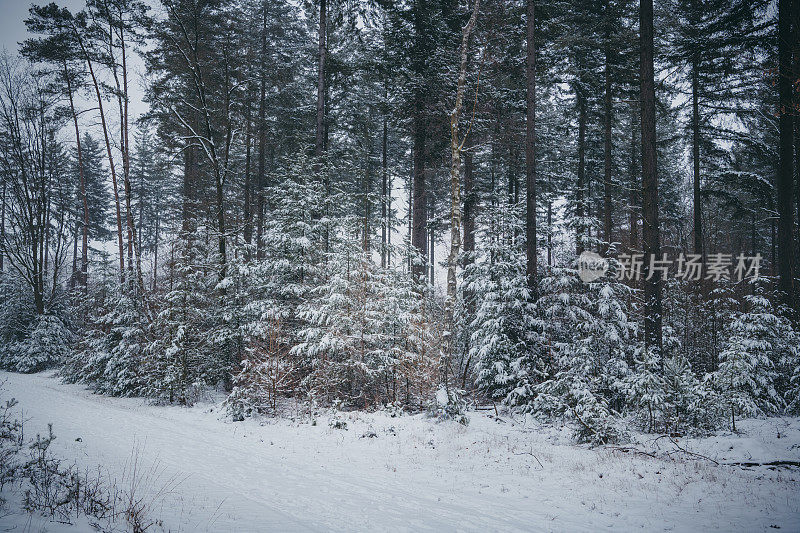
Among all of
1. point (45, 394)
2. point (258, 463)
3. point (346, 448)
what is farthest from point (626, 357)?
point (45, 394)

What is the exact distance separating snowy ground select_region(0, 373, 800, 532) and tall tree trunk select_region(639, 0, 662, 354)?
304cm

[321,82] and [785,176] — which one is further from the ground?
[321,82]

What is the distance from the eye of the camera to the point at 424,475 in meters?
7.13

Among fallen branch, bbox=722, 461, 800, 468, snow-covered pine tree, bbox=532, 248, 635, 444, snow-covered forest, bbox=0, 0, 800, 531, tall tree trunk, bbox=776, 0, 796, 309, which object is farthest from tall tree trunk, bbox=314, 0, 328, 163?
tall tree trunk, bbox=776, 0, 796, 309

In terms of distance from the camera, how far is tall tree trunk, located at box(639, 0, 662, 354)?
10133 mm

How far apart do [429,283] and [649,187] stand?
8.52m

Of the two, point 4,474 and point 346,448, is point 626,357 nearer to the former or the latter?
point 346,448

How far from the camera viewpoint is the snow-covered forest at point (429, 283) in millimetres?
8352

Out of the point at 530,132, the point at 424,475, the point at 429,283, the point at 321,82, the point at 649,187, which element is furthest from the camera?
the point at 429,283

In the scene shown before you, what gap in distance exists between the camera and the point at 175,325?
13055mm

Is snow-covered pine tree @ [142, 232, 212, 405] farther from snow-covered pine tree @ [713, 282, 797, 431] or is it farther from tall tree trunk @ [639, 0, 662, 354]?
snow-covered pine tree @ [713, 282, 797, 431]

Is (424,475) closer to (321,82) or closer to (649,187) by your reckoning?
(649,187)

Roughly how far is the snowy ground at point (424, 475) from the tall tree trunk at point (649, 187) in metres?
3.04

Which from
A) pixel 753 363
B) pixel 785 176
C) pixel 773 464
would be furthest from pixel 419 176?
pixel 773 464
